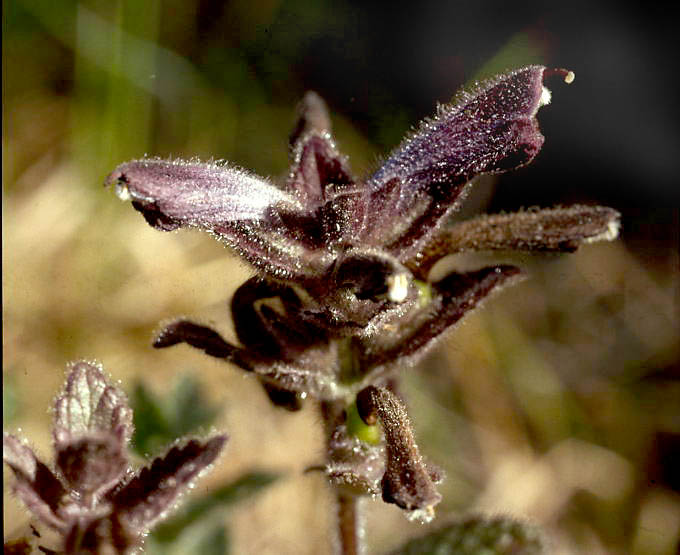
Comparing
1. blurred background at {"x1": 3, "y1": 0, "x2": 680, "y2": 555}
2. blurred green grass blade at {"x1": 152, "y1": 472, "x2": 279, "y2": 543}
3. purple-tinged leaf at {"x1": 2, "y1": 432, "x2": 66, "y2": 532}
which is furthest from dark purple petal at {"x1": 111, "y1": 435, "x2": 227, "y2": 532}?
blurred background at {"x1": 3, "y1": 0, "x2": 680, "y2": 555}

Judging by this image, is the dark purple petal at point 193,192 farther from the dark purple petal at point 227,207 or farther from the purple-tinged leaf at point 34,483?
the purple-tinged leaf at point 34,483

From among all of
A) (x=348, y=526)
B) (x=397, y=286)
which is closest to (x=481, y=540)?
(x=348, y=526)

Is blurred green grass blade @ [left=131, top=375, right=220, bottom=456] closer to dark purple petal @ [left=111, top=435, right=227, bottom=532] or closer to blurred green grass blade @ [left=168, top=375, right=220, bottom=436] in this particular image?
blurred green grass blade @ [left=168, top=375, right=220, bottom=436]

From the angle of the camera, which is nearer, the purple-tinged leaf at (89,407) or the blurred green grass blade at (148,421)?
the purple-tinged leaf at (89,407)

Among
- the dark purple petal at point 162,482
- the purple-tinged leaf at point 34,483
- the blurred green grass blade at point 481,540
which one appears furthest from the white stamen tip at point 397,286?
the blurred green grass blade at point 481,540

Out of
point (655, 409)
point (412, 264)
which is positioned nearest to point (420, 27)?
point (655, 409)

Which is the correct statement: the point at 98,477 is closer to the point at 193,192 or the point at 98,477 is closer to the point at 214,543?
the point at 193,192
